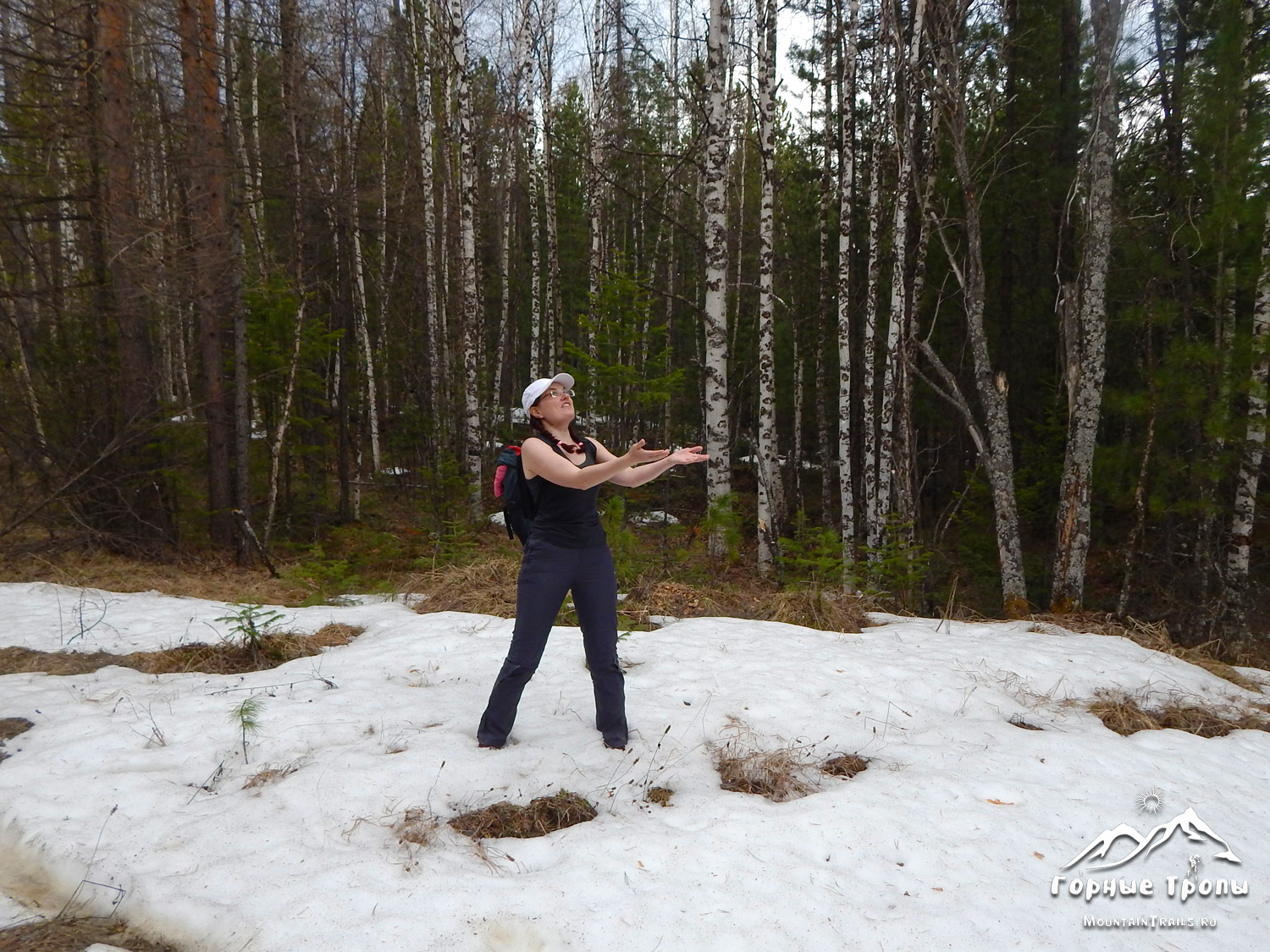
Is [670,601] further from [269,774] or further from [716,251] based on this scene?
[716,251]

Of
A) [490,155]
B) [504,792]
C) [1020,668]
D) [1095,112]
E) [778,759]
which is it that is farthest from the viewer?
[490,155]

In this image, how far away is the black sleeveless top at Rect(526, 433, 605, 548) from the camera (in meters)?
3.84

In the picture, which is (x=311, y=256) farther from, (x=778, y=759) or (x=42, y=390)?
(x=778, y=759)

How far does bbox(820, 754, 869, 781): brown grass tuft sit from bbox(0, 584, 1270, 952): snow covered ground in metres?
0.07

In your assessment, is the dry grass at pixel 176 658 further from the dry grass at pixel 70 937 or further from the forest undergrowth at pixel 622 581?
the dry grass at pixel 70 937

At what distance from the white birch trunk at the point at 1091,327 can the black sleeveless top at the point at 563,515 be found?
6715 mm

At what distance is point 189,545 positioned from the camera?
34.0ft

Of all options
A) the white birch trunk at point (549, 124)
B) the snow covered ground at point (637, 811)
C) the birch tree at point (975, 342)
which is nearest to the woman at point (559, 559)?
the snow covered ground at point (637, 811)

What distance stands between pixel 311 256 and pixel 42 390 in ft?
30.0

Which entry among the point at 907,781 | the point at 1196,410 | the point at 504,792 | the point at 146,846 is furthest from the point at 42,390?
the point at 1196,410

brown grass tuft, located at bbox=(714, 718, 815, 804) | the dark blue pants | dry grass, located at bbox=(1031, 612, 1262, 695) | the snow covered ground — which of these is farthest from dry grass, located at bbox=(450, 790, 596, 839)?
dry grass, located at bbox=(1031, 612, 1262, 695)

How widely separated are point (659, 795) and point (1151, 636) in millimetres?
5734

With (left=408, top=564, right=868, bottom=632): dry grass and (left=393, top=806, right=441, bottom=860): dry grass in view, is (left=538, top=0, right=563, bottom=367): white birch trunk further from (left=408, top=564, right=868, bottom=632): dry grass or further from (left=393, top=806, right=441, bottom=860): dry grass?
(left=393, top=806, right=441, bottom=860): dry grass

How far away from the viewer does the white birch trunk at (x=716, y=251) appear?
364 inches
